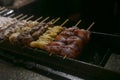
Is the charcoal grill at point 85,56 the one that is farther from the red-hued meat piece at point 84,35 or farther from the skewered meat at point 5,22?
the skewered meat at point 5,22

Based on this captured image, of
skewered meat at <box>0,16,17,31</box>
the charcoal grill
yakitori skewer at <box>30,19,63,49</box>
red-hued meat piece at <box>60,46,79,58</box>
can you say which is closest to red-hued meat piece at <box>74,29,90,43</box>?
the charcoal grill

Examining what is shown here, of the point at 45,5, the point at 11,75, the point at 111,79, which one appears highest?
the point at 45,5

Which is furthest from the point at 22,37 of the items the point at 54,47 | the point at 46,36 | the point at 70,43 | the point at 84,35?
the point at 84,35

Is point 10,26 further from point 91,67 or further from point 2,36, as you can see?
point 91,67

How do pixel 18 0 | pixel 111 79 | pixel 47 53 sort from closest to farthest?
1. pixel 111 79
2. pixel 47 53
3. pixel 18 0

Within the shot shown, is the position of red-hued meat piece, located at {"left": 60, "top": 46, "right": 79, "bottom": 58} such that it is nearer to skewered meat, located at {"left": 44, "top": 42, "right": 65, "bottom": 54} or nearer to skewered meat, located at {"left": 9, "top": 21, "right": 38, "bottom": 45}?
skewered meat, located at {"left": 44, "top": 42, "right": 65, "bottom": 54}

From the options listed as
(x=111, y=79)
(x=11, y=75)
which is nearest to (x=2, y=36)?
(x=11, y=75)
